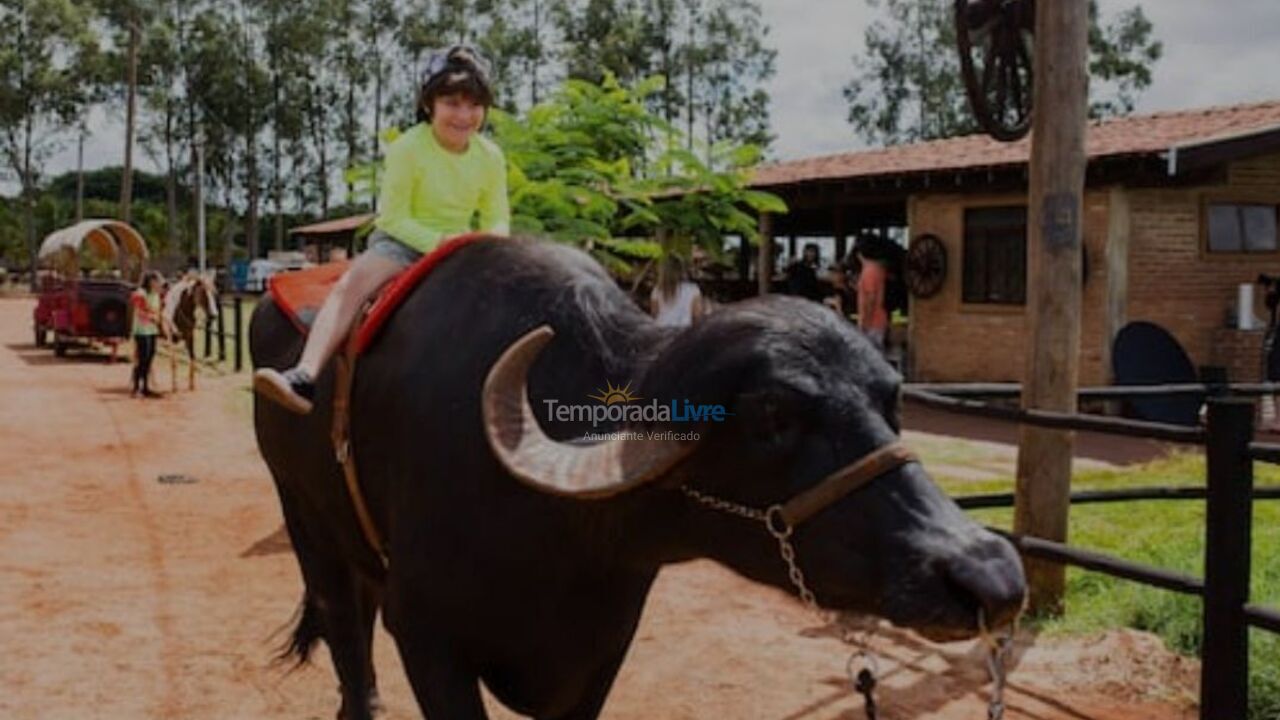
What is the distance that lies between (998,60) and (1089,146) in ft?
27.0

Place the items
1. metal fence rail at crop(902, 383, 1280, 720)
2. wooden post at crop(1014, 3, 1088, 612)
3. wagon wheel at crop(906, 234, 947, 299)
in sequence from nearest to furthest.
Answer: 1. metal fence rail at crop(902, 383, 1280, 720)
2. wooden post at crop(1014, 3, 1088, 612)
3. wagon wheel at crop(906, 234, 947, 299)

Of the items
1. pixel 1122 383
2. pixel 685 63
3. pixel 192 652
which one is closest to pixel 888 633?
pixel 192 652

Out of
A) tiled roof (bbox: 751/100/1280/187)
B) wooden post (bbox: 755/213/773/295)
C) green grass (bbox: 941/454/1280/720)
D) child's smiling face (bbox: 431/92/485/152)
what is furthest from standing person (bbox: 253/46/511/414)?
wooden post (bbox: 755/213/773/295)

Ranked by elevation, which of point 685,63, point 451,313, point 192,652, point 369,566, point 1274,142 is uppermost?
point 685,63

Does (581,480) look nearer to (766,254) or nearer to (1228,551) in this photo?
(1228,551)

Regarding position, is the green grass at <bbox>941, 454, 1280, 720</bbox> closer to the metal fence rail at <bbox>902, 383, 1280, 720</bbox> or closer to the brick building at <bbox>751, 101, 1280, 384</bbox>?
the metal fence rail at <bbox>902, 383, 1280, 720</bbox>

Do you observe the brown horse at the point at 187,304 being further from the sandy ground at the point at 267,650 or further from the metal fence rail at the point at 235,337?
the sandy ground at the point at 267,650

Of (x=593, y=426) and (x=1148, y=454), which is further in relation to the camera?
(x=1148, y=454)

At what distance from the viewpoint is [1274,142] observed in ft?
41.4

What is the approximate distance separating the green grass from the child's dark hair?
3.32 m

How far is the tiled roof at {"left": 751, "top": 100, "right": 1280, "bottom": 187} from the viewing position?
12.8 meters

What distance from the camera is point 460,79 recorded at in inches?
125

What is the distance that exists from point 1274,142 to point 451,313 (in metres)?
12.4

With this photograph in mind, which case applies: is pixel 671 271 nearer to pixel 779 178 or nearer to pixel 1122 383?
pixel 1122 383
